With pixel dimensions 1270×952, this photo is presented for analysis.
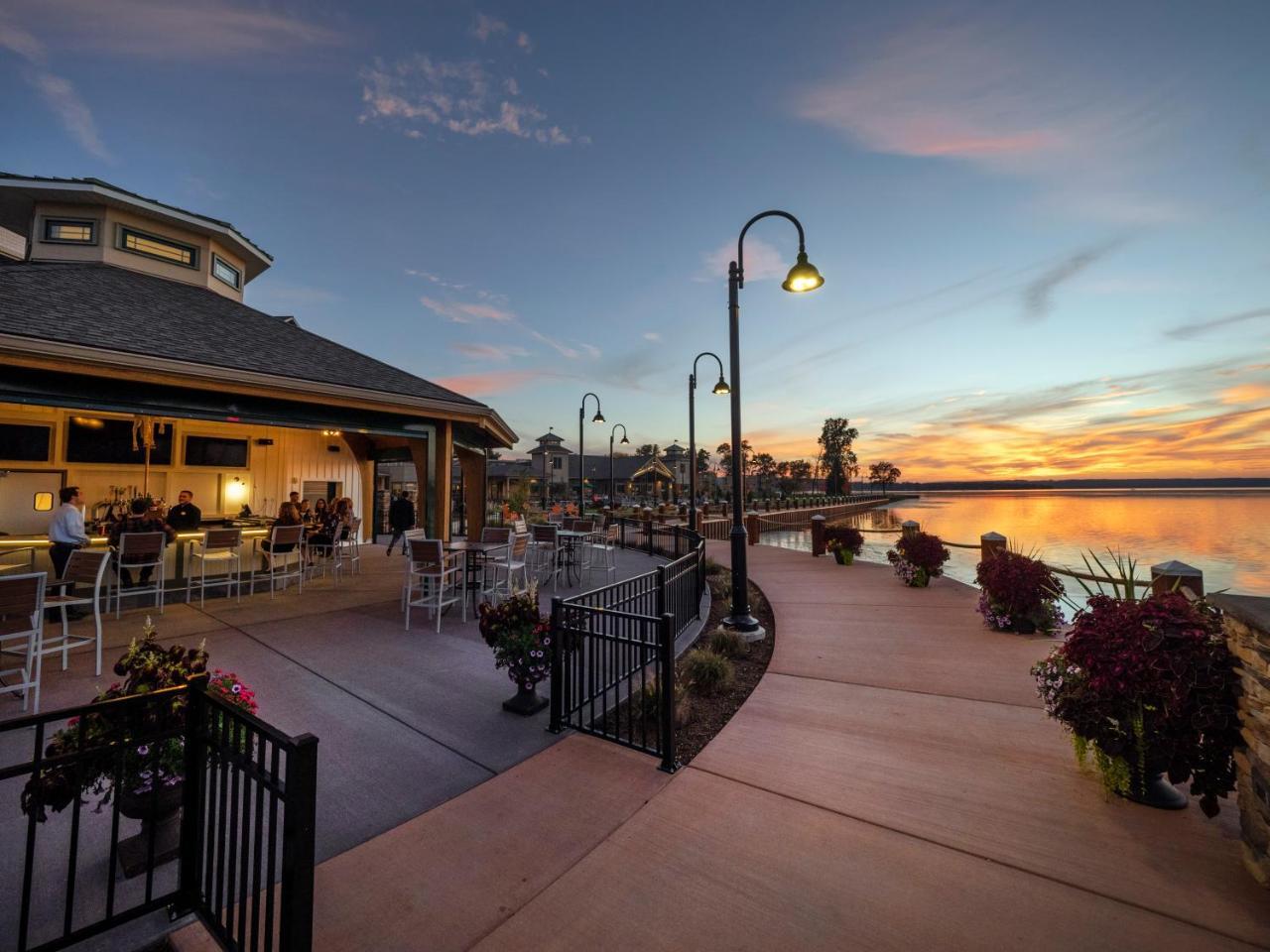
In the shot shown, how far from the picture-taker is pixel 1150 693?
2.72m

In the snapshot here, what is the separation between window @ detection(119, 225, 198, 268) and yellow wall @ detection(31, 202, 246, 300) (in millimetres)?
90

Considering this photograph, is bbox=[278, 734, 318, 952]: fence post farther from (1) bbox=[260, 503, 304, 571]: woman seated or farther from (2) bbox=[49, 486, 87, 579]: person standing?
(1) bbox=[260, 503, 304, 571]: woman seated

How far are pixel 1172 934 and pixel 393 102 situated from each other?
14.6m

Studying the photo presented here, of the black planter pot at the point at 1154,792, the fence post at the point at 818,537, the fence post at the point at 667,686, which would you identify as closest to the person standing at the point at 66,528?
the fence post at the point at 667,686

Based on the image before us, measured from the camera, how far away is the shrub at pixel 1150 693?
2539 millimetres

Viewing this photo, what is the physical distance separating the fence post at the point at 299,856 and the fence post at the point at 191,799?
0.95m

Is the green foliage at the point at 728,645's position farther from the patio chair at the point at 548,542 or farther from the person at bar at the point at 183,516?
the person at bar at the point at 183,516

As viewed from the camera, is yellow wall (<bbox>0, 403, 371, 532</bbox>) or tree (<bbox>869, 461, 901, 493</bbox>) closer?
yellow wall (<bbox>0, 403, 371, 532</bbox>)

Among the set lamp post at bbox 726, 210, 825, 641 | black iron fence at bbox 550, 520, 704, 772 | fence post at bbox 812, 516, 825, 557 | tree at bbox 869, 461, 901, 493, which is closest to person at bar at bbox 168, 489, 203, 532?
black iron fence at bbox 550, 520, 704, 772

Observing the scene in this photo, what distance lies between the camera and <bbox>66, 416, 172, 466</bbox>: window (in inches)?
378

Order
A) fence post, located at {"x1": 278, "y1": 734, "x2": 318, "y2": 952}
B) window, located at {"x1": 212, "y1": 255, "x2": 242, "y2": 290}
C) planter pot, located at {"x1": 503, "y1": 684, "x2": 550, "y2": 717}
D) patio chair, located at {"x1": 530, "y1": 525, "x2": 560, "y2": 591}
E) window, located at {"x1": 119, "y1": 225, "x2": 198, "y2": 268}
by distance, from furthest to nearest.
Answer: window, located at {"x1": 212, "y1": 255, "x2": 242, "y2": 290} < window, located at {"x1": 119, "y1": 225, "x2": 198, "y2": 268} < patio chair, located at {"x1": 530, "y1": 525, "x2": 560, "y2": 591} < planter pot, located at {"x1": 503, "y1": 684, "x2": 550, "y2": 717} < fence post, located at {"x1": 278, "y1": 734, "x2": 318, "y2": 952}

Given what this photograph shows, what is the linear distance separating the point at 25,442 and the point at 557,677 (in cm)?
1211

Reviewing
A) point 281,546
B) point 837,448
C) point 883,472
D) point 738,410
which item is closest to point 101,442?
point 281,546

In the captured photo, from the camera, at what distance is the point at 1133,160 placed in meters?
8.27
